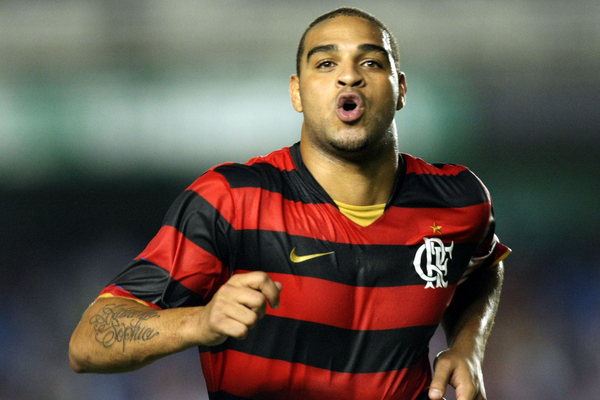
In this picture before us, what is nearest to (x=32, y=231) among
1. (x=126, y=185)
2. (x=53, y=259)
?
(x=53, y=259)

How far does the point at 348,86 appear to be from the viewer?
5.21ft

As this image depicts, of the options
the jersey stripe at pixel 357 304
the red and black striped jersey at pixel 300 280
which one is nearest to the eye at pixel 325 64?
the red and black striped jersey at pixel 300 280

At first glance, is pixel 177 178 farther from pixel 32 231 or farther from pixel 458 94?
Result: pixel 458 94

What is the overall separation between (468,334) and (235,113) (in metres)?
3.49

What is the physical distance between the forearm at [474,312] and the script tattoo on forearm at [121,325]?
2.98 feet

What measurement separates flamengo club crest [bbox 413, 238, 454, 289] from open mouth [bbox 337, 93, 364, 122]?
396mm

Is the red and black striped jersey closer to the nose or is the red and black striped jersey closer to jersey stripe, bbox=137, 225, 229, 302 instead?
jersey stripe, bbox=137, 225, 229, 302

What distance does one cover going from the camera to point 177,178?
4.88m

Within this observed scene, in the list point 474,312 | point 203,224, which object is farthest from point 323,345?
point 474,312

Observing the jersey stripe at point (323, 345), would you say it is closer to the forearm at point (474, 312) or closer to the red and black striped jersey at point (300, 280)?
the red and black striped jersey at point (300, 280)

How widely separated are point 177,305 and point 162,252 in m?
0.13

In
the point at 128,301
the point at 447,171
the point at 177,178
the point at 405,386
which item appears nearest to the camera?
the point at 128,301

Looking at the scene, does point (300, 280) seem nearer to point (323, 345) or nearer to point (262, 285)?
point (323, 345)

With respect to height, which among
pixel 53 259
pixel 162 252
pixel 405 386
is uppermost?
pixel 162 252
